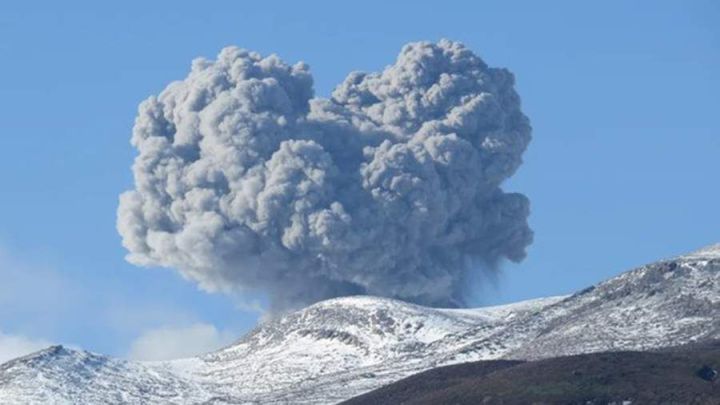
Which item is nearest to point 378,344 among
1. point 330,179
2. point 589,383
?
point 330,179

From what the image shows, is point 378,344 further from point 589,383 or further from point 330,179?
point 589,383

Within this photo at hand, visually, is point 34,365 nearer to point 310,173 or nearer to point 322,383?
point 322,383

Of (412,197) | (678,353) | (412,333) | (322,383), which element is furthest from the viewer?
(412,197)

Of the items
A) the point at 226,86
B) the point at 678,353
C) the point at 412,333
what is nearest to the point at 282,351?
the point at 412,333

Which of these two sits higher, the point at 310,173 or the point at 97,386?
the point at 310,173

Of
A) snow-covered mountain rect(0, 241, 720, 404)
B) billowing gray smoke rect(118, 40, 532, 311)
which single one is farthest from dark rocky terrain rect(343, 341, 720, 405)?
billowing gray smoke rect(118, 40, 532, 311)

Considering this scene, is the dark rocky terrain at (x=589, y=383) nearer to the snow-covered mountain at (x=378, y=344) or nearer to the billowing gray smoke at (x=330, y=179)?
the snow-covered mountain at (x=378, y=344)
